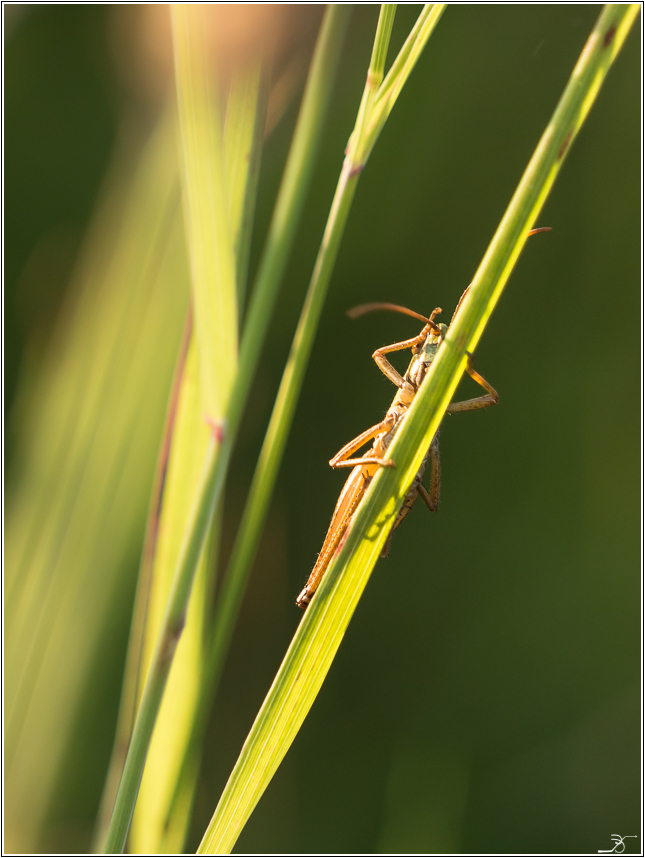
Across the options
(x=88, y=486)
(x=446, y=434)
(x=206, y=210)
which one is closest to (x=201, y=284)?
(x=206, y=210)

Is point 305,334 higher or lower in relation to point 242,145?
lower

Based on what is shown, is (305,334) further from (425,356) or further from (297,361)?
(425,356)

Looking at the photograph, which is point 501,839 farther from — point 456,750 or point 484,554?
point 484,554

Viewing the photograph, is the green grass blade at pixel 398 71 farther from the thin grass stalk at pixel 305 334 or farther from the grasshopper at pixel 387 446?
the grasshopper at pixel 387 446

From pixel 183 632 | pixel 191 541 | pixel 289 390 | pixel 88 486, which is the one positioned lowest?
pixel 183 632

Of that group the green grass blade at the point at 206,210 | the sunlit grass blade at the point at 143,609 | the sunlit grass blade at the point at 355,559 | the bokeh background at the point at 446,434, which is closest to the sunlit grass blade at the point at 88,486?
the sunlit grass blade at the point at 143,609
